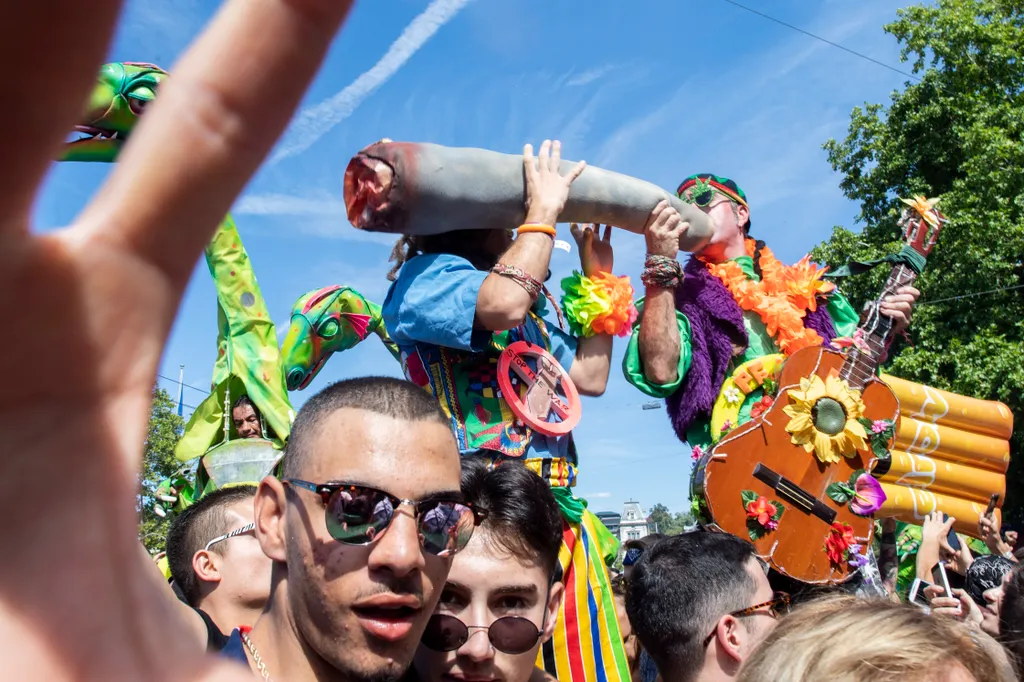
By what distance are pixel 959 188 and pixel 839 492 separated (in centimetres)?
893

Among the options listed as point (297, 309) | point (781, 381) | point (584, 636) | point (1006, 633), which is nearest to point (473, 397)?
point (584, 636)

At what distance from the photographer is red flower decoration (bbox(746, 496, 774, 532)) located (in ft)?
9.77

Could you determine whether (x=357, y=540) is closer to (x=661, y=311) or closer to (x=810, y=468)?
(x=661, y=311)

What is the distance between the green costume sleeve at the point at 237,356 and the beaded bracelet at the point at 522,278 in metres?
3.35

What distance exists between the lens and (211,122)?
0.56 m

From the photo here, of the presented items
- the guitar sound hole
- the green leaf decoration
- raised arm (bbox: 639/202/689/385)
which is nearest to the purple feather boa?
raised arm (bbox: 639/202/689/385)

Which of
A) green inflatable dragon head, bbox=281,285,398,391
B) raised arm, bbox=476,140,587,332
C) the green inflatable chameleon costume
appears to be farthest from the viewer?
green inflatable dragon head, bbox=281,285,398,391

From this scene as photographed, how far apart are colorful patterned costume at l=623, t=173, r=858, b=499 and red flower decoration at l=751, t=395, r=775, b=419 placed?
2 cm

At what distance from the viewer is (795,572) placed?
3021 mm

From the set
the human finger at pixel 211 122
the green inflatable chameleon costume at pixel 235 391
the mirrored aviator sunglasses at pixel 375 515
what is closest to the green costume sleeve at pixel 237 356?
the green inflatable chameleon costume at pixel 235 391

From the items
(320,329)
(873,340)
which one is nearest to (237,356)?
(320,329)

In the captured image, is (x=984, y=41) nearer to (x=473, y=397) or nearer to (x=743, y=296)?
(x=743, y=296)

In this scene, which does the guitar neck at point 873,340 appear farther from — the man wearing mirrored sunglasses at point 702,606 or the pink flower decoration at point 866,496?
the man wearing mirrored sunglasses at point 702,606

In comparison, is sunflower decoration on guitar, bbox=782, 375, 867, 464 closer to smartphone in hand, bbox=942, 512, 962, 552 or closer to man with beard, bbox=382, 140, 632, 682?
man with beard, bbox=382, 140, 632, 682
